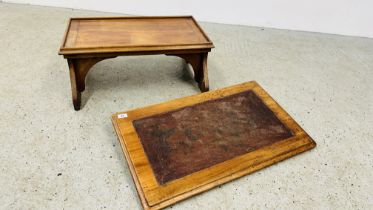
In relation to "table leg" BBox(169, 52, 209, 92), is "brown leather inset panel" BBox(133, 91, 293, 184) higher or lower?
lower

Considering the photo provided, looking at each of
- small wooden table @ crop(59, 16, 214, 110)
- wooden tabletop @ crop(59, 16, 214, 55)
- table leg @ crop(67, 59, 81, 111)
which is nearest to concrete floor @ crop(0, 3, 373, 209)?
table leg @ crop(67, 59, 81, 111)

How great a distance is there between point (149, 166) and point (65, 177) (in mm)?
344

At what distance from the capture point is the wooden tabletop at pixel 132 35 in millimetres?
1285

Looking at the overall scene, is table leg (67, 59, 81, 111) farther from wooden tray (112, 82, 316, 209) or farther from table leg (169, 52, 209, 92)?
table leg (169, 52, 209, 92)

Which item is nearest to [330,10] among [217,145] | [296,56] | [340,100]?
[296,56]

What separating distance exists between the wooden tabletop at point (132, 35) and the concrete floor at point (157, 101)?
1.04 ft

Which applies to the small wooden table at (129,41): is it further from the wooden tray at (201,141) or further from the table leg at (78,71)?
the wooden tray at (201,141)

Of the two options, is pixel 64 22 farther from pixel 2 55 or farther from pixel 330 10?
pixel 330 10

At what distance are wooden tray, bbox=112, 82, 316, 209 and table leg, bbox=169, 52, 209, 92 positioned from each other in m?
0.12

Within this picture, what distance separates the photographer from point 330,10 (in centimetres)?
231

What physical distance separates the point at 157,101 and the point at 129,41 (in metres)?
0.36

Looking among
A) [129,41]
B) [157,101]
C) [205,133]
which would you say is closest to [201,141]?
[205,133]

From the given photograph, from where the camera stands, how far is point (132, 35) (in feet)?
4.64

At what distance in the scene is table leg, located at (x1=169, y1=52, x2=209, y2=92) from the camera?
1.45m
